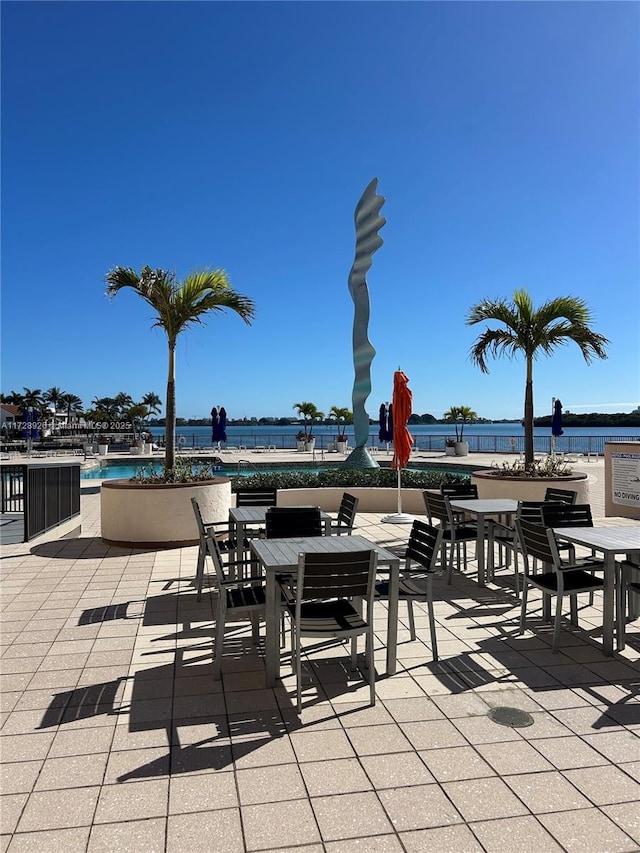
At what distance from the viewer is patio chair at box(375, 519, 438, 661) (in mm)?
3705

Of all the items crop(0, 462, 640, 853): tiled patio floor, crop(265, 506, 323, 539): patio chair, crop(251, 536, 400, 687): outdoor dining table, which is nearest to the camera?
crop(0, 462, 640, 853): tiled patio floor

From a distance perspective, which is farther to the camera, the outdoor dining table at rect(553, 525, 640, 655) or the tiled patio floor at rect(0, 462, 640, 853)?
the outdoor dining table at rect(553, 525, 640, 655)

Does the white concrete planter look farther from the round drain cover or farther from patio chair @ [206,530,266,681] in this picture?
the round drain cover

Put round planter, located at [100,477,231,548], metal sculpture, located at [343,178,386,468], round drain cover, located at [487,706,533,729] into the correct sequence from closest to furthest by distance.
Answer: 1. round drain cover, located at [487,706,533,729]
2. round planter, located at [100,477,231,548]
3. metal sculpture, located at [343,178,386,468]

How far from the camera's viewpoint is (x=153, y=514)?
23.8 feet

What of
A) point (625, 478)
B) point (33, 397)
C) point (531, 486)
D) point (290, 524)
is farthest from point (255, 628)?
point (33, 397)

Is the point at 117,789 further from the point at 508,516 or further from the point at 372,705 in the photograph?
the point at 508,516

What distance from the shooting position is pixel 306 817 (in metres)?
2.08

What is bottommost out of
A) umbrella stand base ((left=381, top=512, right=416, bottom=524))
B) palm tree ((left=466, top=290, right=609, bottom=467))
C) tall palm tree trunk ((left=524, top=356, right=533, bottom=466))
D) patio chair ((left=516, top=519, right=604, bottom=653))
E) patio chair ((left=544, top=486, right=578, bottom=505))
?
umbrella stand base ((left=381, top=512, right=416, bottom=524))

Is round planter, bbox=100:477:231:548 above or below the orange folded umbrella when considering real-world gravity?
below

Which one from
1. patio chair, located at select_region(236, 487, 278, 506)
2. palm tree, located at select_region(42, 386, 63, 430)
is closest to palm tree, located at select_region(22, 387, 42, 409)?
palm tree, located at select_region(42, 386, 63, 430)

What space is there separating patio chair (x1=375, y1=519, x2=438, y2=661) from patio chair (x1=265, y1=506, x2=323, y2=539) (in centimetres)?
95

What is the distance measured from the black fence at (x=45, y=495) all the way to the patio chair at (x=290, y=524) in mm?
4023

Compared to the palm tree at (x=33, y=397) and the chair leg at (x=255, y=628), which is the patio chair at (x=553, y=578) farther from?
the palm tree at (x=33, y=397)
